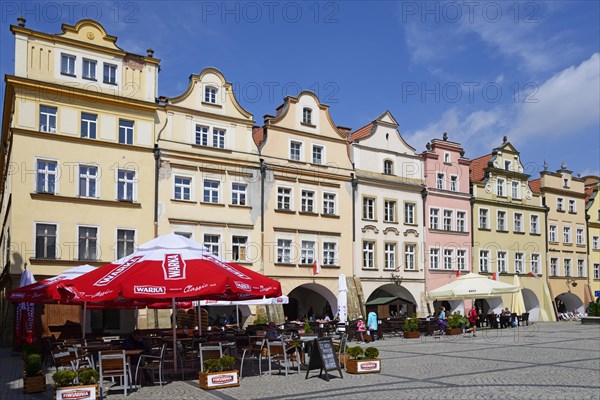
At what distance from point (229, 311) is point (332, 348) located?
794 inches

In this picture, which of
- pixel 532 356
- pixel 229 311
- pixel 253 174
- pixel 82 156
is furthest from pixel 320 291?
pixel 532 356

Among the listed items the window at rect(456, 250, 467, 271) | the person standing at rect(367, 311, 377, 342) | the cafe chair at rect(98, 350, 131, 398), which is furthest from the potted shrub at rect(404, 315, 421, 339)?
the cafe chair at rect(98, 350, 131, 398)

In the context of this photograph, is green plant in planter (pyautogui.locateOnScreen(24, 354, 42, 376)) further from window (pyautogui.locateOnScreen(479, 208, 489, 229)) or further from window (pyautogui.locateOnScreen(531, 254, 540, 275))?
window (pyautogui.locateOnScreen(531, 254, 540, 275))

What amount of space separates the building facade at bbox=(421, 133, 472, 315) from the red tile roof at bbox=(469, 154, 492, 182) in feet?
8.45

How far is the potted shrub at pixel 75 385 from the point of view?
455 inches

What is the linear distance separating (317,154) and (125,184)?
36.7ft

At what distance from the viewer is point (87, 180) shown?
27.8 m

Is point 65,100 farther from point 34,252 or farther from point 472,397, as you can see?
point 472,397

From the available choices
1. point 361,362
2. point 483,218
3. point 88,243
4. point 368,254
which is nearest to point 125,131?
point 88,243

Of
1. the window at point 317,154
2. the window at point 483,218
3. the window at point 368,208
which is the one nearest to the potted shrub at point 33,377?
the window at point 317,154

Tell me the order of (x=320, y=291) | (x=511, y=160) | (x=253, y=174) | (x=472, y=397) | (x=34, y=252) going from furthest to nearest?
(x=511, y=160)
(x=320, y=291)
(x=253, y=174)
(x=34, y=252)
(x=472, y=397)

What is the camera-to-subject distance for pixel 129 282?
1284 cm

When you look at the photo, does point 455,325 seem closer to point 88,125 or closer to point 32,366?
point 88,125

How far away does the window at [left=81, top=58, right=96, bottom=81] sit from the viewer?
2831 cm
